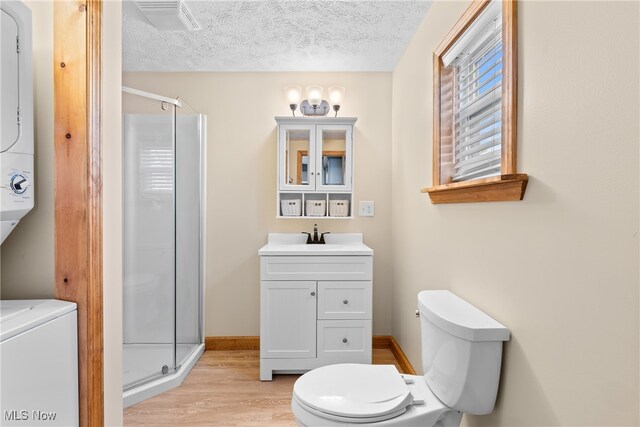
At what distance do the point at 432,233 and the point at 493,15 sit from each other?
3.34 ft

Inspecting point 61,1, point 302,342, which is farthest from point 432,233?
point 61,1

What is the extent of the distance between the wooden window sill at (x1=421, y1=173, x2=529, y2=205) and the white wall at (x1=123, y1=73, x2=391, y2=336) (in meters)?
1.31

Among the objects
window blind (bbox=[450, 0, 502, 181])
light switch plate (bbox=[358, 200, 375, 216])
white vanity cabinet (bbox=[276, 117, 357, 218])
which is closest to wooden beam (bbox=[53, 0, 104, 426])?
window blind (bbox=[450, 0, 502, 181])

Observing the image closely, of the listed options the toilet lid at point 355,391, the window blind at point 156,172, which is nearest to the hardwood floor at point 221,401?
the toilet lid at point 355,391

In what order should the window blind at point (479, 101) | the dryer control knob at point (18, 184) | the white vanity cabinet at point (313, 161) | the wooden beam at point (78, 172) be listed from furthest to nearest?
the white vanity cabinet at point (313, 161)
the window blind at point (479, 101)
the wooden beam at point (78, 172)
the dryer control knob at point (18, 184)

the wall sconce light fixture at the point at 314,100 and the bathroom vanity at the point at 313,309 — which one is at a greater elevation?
the wall sconce light fixture at the point at 314,100

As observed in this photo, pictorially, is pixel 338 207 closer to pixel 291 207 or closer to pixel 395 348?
pixel 291 207

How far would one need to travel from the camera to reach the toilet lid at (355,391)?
1.17 metres

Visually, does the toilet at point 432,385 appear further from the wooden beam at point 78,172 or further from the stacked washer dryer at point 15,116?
the stacked washer dryer at point 15,116

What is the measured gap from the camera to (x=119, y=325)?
1235 millimetres

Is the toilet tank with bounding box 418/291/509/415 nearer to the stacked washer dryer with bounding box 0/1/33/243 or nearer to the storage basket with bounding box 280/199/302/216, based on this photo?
the stacked washer dryer with bounding box 0/1/33/243

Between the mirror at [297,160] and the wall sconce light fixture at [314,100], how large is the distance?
20cm

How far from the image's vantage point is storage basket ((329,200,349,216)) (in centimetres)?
269

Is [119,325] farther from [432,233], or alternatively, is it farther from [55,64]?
[432,233]
